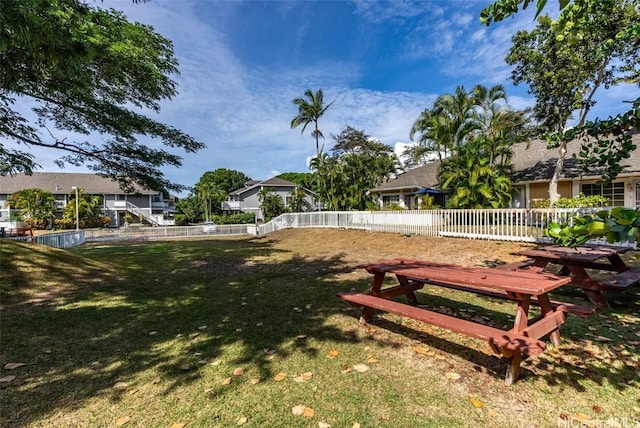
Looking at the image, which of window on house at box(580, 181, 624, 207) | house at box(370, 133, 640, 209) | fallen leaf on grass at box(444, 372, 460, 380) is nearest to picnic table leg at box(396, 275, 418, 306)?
fallen leaf on grass at box(444, 372, 460, 380)

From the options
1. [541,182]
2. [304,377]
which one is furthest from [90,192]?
[304,377]

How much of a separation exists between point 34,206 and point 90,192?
31.8ft

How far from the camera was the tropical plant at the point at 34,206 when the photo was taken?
36.0 metres

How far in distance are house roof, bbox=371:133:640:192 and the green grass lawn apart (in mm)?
14567

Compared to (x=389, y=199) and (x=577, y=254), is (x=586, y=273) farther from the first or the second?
(x=389, y=199)

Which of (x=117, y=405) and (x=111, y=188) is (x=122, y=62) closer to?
(x=117, y=405)

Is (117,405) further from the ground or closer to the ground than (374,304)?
closer to the ground

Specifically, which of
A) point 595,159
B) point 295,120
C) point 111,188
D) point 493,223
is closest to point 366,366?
point 595,159

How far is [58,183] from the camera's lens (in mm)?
45406

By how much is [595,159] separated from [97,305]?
659 cm

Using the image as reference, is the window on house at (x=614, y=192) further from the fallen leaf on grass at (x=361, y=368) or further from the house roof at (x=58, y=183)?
the house roof at (x=58, y=183)

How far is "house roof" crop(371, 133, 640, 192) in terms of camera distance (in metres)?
16.2

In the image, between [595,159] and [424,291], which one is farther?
[424,291]

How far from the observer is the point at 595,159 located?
214cm
